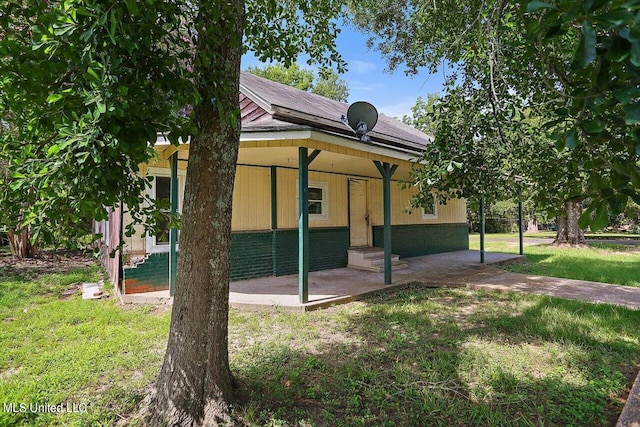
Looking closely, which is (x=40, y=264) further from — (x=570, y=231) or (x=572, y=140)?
(x=570, y=231)

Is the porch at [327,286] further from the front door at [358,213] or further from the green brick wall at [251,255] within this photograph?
the front door at [358,213]

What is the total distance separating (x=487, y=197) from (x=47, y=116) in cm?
504

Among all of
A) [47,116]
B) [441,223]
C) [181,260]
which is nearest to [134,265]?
[181,260]

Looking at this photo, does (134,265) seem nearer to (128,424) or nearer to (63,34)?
(128,424)

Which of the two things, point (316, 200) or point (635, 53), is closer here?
point (635, 53)

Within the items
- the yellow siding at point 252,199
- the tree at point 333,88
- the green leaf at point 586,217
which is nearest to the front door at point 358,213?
the yellow siding at point 252,199

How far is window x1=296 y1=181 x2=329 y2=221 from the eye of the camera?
8.64m

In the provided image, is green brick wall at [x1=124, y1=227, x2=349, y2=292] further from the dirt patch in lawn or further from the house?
the dirt patch in lawn

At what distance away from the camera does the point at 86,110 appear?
5.49 ft

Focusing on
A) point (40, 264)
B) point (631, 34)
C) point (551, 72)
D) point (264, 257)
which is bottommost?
point (40, 264)

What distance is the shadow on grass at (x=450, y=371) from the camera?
8.73ft

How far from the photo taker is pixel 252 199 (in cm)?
751

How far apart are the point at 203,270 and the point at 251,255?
5.01 metres

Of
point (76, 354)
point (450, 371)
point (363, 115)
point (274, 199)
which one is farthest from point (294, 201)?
point (450, 371)
